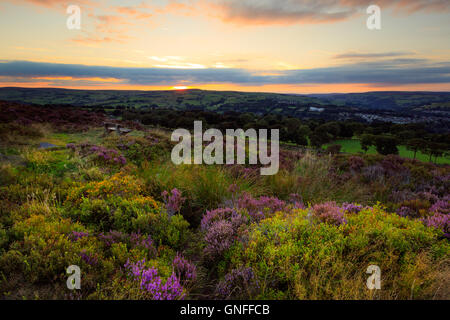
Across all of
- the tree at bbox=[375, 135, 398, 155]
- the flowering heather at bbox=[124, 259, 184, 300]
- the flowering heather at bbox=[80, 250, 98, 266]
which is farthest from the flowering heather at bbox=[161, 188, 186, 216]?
the tree at bbox=[375, 135, 398, 155]

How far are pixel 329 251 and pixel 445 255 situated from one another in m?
1.70

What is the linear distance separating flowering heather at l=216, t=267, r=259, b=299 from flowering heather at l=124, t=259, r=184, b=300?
0.58 m

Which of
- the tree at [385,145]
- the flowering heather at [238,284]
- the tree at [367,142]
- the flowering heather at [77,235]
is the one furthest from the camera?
the tree at [367,142]

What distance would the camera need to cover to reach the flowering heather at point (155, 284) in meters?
2.74

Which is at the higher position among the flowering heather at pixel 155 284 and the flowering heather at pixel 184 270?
the flowering heather at pixel 155 284

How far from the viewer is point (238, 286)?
3096 mm

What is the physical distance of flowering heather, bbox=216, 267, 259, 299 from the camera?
299 centimetres

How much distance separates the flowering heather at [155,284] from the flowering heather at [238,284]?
Answer: 1.89 ft

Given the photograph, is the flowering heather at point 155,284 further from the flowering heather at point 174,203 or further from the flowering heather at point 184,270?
the flowering heather at point 174,203

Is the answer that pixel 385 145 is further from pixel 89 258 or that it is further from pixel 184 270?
pixel 89 258

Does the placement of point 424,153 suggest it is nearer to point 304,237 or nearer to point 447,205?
point 447,205

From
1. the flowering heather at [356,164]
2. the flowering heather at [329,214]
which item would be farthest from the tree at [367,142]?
the flowering heather at [329,214]

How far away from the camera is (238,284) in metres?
3.12
